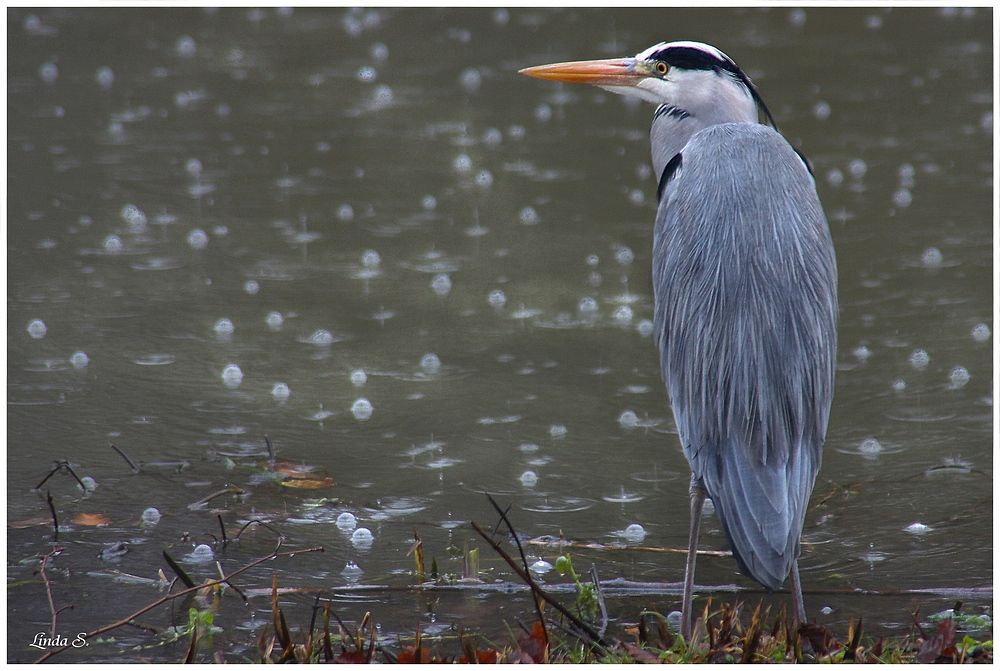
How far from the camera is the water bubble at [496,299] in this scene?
488 centimetres

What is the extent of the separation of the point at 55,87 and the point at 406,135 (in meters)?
2.54

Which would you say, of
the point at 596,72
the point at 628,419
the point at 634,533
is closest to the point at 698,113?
the point at 596,72

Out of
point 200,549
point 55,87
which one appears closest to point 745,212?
point 200,549

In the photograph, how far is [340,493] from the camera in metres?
3.39

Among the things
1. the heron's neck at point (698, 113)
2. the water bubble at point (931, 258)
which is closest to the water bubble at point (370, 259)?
the heron's neck at point (698, 113)

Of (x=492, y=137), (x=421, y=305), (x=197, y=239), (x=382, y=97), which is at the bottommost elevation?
(x=421, y=305)

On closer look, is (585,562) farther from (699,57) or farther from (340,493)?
(699,57)

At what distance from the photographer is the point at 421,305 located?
4871 millimetres

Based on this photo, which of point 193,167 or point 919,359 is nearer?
point 919,359

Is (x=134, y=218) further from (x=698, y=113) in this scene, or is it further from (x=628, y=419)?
(x=698, y=113)

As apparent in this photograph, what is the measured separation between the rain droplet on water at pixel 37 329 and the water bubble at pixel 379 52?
4434 millimetres

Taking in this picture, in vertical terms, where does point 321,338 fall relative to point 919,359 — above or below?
above

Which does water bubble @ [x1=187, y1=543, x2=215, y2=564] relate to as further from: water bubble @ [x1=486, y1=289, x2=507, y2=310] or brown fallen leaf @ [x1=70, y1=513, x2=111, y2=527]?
water bubble @ [x1=486, y1=289, x2=507, y2=310]

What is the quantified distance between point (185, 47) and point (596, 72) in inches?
217
